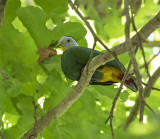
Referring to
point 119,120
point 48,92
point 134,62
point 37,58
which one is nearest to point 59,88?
point 48,92

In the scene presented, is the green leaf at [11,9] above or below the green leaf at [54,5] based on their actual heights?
below

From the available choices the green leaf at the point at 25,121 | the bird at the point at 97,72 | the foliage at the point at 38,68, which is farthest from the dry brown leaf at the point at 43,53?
the green leaf at the point at 25,121

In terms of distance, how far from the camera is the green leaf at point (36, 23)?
1.93 meters

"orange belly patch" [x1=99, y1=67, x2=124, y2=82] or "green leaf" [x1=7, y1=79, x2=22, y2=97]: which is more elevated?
"orange belly patch" [x1=99, y1=67, x2=124, y2=82]

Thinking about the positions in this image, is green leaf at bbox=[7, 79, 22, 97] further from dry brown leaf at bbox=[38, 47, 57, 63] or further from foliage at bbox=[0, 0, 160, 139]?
dry brown leaf at bbox=[38, 47, 57, 63]

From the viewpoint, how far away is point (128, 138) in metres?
0.62

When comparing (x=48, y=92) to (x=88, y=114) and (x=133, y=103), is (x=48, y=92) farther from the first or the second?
(x=133, y=103)

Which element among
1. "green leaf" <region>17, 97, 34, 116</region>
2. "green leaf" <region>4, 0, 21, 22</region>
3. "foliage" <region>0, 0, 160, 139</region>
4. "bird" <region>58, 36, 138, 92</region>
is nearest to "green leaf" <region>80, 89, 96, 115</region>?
"foliage" <region>0, 0, 160, 139</region>

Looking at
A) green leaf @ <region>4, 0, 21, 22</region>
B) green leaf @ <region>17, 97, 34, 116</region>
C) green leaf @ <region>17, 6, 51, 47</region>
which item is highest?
green leaf @ <region>4, 0, 21, 22</region>

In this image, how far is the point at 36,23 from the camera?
1.97 meters

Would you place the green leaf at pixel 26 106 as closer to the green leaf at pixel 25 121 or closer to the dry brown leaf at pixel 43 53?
the green leaf at pixel 25 121

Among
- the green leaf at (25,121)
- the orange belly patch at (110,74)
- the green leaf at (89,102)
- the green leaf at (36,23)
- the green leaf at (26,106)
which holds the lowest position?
the green leaf at (25,121)

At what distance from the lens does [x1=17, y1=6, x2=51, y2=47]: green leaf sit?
1930mm

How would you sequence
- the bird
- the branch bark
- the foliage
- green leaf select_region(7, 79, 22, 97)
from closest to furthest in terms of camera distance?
1. the branch bark
2. green leaf select_region(7, 79, 22, 97)
3. the foliage
4. the bird
